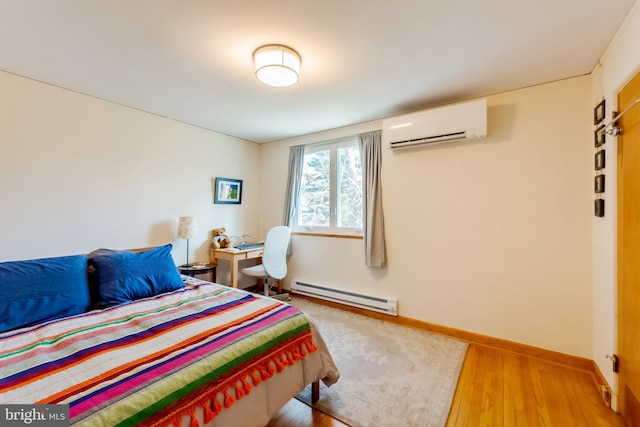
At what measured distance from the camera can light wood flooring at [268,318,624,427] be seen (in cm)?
158

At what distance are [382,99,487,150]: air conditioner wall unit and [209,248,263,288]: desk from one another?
83.1 inches

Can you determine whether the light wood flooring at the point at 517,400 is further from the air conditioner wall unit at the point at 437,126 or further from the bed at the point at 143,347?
the air conditioner wall unit at the point at 437,126

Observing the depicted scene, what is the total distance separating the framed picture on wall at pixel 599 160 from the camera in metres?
1.85

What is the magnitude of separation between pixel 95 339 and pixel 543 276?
313 cm

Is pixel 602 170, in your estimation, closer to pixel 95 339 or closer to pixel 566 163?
pixel 566 163

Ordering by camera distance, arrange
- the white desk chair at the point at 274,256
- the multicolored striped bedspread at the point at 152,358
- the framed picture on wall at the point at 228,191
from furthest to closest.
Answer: the framed picture on wall at the point at 228,191
the white desk chair at the point at 274,256
the multicolored striped bedspread at the point at 152,358

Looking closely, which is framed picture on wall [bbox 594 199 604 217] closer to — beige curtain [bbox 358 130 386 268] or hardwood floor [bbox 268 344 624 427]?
hardwood floor [bbox 268 344 624 427]

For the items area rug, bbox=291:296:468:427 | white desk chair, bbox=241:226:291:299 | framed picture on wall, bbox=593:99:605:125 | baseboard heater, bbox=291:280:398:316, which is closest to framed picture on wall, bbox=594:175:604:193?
framed picture on wall, bbox=593:99:605:125

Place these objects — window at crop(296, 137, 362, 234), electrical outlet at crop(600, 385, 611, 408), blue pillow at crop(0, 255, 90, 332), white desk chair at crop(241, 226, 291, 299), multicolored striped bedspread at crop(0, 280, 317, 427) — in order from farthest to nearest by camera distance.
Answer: window at crop(296, 137, 362, 234), white desk chair at crop(241, 226, 291, 299), electrical outlet at crop(600, 385, 611, 408), blue pillow at crop(0, 255, 90, 332), multicolored striped bedspread at crop(0, 280, 317, 427)

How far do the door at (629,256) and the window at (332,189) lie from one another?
7.13 feet

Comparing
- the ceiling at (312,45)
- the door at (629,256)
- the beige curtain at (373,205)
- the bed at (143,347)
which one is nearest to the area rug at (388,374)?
the bed at (143,347)

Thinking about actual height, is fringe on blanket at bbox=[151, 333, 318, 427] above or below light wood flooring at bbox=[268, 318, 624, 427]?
above

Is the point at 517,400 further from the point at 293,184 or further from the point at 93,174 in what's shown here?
the point at 93,174

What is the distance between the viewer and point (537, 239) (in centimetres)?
228
